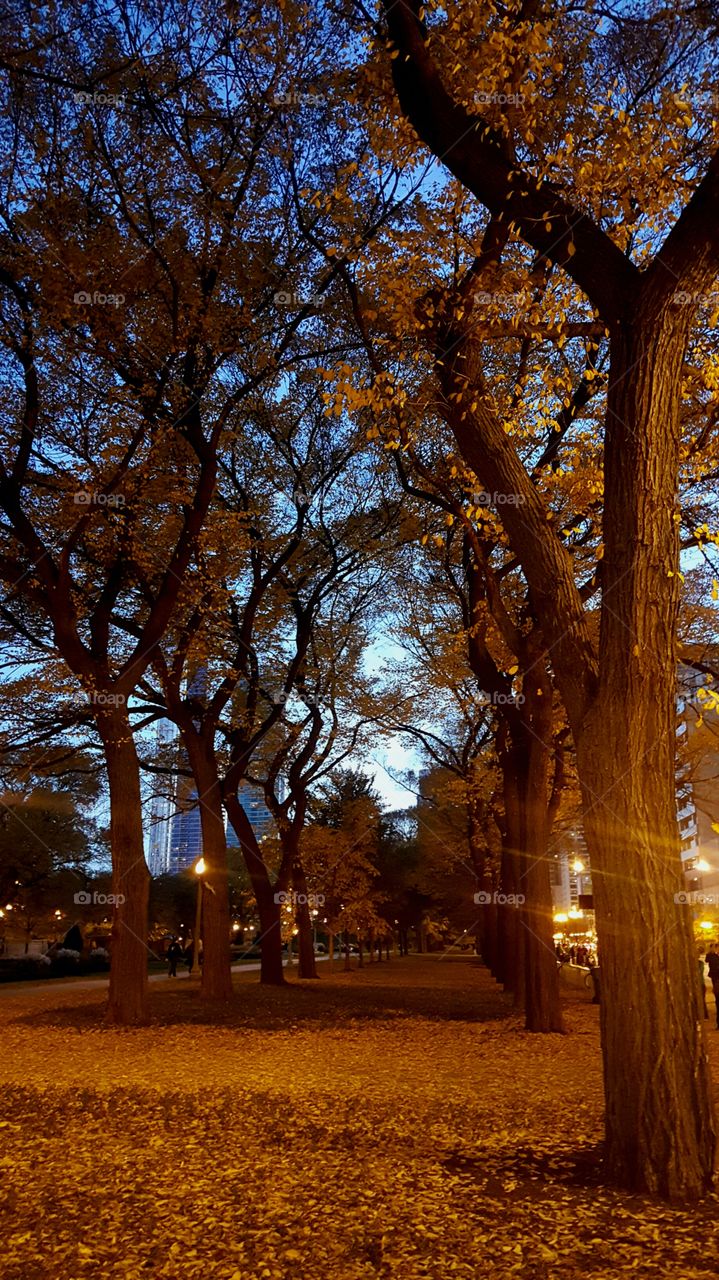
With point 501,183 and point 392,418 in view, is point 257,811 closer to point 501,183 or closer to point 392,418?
point 392,418

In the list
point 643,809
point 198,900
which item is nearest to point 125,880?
point 643,809

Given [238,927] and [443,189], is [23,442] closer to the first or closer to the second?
[443,189]

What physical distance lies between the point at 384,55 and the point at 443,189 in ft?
9.39

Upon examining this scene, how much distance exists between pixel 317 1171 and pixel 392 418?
7.66 meters

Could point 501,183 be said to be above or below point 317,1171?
above

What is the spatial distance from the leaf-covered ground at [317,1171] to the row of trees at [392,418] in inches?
29.5

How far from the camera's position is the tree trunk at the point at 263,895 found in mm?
20609

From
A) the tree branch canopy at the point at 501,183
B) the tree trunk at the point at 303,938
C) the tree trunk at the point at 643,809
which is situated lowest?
the tree trunk at the point at 303,938

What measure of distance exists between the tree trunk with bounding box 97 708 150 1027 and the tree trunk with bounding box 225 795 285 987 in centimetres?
688

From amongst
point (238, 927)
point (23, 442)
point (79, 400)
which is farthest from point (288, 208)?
point (238, 927)

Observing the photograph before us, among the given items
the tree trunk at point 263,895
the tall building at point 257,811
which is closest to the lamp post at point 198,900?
the tree trunk at point 263,895

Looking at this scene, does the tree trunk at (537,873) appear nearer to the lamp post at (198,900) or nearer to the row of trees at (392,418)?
the row of trees at (392,418)

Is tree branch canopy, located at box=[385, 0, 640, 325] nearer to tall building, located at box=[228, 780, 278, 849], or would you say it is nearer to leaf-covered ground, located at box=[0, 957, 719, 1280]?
leaf-covered ground, located at box=[0, 957, 719, 1280]

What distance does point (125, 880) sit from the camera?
41.7 ft
